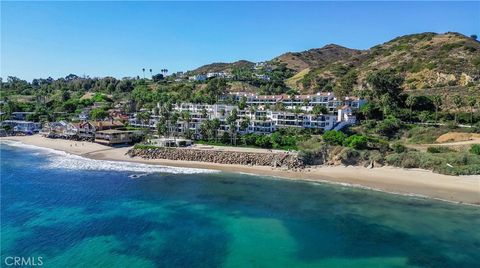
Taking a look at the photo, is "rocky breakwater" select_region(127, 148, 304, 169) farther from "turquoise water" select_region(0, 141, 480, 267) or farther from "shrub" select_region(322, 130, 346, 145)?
"shrub" select_region(322, 130, 346, 145)

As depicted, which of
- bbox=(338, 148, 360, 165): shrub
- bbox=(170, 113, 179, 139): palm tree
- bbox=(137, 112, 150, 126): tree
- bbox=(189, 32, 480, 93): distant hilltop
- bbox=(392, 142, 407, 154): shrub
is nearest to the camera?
bbox=(338, 148, 360, 165): shrub

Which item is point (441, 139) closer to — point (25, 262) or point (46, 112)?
point (25, 262)

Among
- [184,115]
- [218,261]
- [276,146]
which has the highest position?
[184,115]

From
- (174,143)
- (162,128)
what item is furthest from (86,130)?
(174,143)

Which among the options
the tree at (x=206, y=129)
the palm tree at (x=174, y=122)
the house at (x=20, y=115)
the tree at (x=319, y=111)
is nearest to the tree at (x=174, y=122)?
the palm tree at (x=174, y=122)

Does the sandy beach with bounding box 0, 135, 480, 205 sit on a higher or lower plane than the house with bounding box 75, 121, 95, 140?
lower

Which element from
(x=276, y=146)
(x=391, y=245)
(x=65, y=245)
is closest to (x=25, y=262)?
(x=65, y=245)

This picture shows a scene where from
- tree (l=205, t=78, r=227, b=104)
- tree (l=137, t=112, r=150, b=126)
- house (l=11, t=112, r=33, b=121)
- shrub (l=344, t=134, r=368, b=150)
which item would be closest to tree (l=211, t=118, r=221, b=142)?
tree (l=137, t=112, r=150, b=126)
